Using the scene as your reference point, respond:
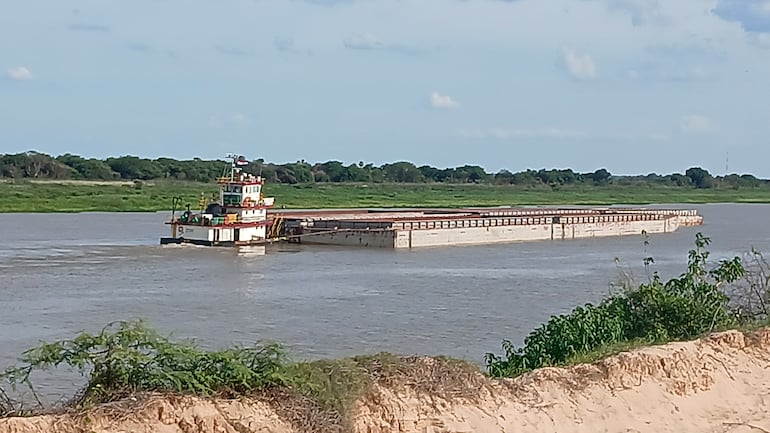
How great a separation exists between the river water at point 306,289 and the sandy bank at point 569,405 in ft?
21.1

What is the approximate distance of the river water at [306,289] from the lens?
828 inches

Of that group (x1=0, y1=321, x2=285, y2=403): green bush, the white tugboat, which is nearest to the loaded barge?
the white tugboat

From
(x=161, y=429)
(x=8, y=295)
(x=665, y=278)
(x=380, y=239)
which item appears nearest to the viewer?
(x=161, y=429)

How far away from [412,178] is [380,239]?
298 feet

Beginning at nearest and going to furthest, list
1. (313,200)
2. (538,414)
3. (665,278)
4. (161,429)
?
1. (161,429)
2. (538,414)
3. (665,278)
4. (313,200)

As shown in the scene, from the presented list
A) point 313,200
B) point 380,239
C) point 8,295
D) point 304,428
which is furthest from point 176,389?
point 313,200

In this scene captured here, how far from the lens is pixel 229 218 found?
4697cm

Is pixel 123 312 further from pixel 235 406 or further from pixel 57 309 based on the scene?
pixel 235 406

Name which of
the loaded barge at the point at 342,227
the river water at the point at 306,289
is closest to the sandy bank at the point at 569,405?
the river water at the point at 306,289

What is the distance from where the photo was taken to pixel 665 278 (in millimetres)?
34688

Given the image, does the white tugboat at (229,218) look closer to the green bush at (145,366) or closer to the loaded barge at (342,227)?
the loaded barge at (342,227)

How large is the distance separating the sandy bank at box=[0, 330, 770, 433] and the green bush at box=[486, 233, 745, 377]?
3.07 feet

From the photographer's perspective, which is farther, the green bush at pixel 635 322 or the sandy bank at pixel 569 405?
the green bush at pixel 635 322

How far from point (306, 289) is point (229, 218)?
17.0 metres
